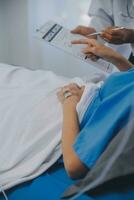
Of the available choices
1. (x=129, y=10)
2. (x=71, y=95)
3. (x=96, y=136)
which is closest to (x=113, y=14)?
(x=129, y=10)

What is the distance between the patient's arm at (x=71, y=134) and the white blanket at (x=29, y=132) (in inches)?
1.3

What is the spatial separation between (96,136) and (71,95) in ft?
0.85

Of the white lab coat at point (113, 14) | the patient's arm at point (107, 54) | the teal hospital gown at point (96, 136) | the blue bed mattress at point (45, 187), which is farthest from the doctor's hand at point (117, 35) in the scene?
the blue bed mattress at point (45, 187)

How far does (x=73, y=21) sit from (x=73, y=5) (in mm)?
100

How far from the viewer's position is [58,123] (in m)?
0.95

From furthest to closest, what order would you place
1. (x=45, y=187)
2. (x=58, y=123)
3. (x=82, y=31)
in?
(x=82, y=31), (x=58, y=123), (x=45, y=187)

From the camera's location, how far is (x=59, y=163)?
93cm

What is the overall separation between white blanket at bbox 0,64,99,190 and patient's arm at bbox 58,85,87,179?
3cm

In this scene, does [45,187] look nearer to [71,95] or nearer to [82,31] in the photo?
[71,95]

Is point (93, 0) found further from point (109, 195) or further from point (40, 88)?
point (109, 195)

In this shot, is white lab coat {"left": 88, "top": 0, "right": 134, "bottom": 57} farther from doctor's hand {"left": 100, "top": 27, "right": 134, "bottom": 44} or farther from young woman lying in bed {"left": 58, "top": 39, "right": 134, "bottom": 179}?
young woman lying in bed {"left": 58, "top": 39, "right": 134, "bottom": 179}

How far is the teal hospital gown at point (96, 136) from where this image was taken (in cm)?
70

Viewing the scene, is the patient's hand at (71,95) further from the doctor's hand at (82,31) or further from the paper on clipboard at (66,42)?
the doctor's hand at (82,31)

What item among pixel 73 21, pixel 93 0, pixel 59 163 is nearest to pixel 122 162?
pixel 59 163
